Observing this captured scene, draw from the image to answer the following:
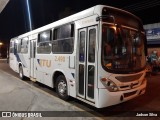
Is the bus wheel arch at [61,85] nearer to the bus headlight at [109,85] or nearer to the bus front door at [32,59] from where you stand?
the bus headlight at [109,85]

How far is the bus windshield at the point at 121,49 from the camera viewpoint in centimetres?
541

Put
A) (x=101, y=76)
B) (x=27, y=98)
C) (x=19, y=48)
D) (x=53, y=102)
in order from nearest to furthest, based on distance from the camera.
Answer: (x=101, y=76)
(x=53, y=102)
(x=27, y=98)
(x=19, y=48)

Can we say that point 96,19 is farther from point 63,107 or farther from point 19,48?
point 19,48

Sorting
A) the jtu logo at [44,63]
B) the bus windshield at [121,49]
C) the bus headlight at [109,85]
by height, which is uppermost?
the bus windshield at [121,49]

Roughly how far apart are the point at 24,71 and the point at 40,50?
10.3ft

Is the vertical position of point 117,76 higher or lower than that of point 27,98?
higher

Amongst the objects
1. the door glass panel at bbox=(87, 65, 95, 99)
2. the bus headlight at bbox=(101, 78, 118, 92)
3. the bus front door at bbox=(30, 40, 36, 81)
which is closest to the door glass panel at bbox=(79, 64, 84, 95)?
the door glass panel at bbox=(87, 65, 95, 99)

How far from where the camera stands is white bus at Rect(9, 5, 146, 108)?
5.38 metres

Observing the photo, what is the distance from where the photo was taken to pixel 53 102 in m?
7.02

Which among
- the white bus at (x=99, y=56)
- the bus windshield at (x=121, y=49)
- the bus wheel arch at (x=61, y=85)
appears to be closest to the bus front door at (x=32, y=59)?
the white bus at (x=99, y=56)

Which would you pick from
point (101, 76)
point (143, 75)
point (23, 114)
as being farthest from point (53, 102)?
point (143, 75)

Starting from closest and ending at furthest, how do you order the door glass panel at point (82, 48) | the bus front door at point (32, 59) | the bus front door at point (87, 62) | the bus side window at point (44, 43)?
the bus front door at point (87, 62)
the door glass panel at point (82, 48)
the bus side window at point (44, 43)
the bus front door at point (32, 59)

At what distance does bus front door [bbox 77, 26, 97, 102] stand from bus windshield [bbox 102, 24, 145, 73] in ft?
1.03

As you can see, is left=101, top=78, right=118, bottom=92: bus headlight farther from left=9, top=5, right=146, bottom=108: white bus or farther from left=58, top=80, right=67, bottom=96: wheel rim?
left=58, top=80, right=67, bottom=96: wheel rim
